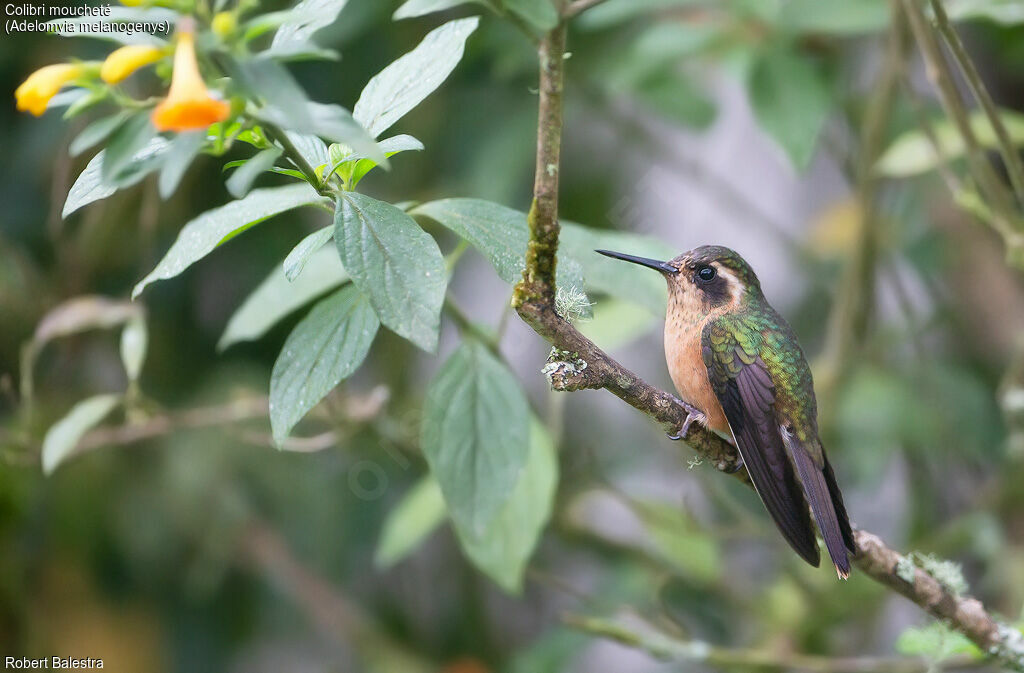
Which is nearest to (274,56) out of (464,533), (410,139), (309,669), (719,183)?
(410,139)

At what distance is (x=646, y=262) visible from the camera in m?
1.92

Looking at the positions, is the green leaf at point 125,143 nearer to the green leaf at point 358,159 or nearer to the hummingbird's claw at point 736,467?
the green leaf at point 358,159

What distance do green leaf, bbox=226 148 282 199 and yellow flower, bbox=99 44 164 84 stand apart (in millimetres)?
134

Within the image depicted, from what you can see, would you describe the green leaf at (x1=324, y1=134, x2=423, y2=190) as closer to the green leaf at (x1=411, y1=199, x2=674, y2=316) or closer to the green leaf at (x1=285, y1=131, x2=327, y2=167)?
the green leaf at (x1=285, y1=131, x2=327, y2=167)

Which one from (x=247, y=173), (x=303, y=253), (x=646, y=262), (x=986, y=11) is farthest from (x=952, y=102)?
(x=247, y=173)

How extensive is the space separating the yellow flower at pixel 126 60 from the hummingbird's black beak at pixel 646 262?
2.91 ft

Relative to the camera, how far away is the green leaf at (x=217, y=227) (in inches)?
52.1

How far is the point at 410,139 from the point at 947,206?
3.01 metres

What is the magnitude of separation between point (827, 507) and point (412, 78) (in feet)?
2.89

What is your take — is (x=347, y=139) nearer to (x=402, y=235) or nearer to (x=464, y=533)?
(x=402, y=235)

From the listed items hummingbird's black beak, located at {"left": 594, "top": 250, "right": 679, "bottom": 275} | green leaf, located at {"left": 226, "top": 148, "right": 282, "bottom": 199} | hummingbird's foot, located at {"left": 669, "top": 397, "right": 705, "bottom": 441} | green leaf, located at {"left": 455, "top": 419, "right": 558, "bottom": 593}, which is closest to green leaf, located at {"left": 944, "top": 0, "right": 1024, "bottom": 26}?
hummingbird's black beak, located at {"left": 594, "top": 250, "right": 679, "bottom": 275}

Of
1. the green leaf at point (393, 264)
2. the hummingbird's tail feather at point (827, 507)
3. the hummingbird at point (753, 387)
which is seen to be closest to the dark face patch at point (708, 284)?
Answer: the hummingbird at point (753, 387)

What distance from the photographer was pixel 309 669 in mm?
4152

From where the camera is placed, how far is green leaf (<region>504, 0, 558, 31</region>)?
1035 millimetres
